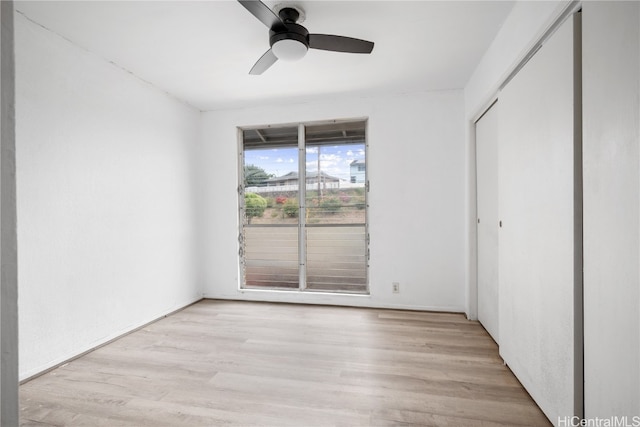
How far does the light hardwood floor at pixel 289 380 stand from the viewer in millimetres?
1641

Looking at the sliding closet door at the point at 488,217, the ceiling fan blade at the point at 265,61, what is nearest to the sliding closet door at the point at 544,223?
the sliding closet door at the point at 488,217

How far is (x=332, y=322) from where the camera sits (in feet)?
10.00

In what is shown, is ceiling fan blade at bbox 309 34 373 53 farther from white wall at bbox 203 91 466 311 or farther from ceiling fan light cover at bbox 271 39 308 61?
white wall at bbox 203 91 466 311

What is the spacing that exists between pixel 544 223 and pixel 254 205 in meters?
3.14

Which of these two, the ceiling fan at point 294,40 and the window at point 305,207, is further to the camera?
the window at point 305,207

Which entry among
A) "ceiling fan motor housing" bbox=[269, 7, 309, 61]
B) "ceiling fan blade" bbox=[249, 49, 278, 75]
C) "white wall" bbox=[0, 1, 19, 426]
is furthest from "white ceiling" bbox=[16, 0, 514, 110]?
"white wall" bbox=[0, 1, 19, 426]

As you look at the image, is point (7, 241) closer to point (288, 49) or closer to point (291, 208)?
point (288, 49)

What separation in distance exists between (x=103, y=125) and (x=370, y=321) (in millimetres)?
3180

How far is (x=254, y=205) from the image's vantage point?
390 centimetres

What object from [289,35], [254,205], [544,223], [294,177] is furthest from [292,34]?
[254,205]

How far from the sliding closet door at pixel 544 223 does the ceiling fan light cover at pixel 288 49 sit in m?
1.43

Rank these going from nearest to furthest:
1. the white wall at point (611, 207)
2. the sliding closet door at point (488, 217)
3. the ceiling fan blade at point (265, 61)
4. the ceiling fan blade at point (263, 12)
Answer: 1. the white wall at point (611, 207)
2. the ceiling fan blade at point (263, 12)
3. the ceiling fan blade at point (265, 61)
4. the sliding closet door at point (488, 217)

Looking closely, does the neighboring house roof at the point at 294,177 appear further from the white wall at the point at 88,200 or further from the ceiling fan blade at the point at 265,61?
the ceiling fan blade at the point at 265,61

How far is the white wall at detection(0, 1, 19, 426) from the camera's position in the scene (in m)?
0.46
